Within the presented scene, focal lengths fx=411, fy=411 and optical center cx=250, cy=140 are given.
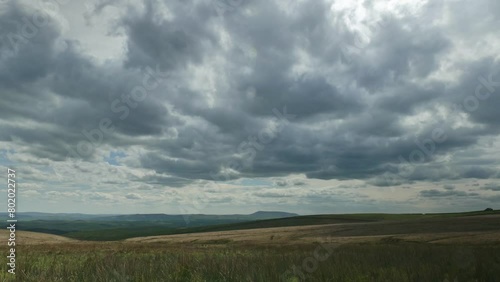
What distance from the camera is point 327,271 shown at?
32.5ft

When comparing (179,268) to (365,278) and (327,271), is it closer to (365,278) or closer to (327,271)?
(327,271)

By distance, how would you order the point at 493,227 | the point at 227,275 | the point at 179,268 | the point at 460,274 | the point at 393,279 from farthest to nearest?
the point at 493,227 < the point at 179,268 < the point at 227,275 < the point at 460,274 < the point at 393,279

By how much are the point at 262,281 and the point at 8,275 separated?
21.6 feet

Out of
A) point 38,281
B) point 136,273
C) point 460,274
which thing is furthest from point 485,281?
point 38,281

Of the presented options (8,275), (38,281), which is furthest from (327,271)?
(8,275)

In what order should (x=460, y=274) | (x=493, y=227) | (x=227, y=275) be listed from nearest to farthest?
(x=460, y=274)
(x=227, y=275)
(x=493, y=227)

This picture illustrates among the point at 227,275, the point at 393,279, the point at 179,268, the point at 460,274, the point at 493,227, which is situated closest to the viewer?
the point at 393,279

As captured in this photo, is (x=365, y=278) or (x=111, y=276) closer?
(x=365, y=278)

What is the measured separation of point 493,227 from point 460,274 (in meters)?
56.7

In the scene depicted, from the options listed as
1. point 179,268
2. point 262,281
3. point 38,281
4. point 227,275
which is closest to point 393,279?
point 262,281

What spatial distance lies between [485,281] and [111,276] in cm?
825

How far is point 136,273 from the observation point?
33.4 ft

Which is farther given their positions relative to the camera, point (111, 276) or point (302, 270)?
point (302, 270)

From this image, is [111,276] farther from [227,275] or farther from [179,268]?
[227,275]
